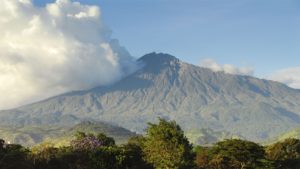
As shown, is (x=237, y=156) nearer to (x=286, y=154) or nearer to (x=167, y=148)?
(x=167, y=148)

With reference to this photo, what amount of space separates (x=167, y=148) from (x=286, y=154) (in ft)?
201

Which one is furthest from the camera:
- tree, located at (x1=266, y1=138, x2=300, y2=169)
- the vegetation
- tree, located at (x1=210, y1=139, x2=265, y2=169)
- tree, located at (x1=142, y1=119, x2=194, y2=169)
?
tree, located at (x1=266, y1=138, x2=300, y2=169)

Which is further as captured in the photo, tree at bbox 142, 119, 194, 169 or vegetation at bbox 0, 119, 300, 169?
tree at bbox 142, 119, 194, 169

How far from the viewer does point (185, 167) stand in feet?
387

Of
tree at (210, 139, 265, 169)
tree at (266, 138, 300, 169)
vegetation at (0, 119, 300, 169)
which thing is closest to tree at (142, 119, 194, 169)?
vegetation at (0, 119, 300, 169)

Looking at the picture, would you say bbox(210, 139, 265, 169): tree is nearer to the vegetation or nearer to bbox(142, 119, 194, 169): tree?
the vegetation

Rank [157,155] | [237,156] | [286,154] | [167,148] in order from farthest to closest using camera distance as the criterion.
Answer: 1. [286,154]
2. [237,156]
3. [167,148]
4. [157,155]

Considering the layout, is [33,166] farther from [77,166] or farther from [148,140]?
[148,140]

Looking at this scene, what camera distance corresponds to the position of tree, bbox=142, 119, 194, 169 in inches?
4614

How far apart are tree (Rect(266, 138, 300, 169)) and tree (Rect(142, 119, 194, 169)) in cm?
3262

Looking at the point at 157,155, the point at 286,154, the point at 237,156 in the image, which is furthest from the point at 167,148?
the point at 286,154

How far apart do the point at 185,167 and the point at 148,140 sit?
48.8ft

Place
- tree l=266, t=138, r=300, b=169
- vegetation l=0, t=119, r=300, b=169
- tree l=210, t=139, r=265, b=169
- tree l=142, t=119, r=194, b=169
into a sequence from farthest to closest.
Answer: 1. tree l=266, t=138, r=300, b=169
2. tree l=210, t=139, r=265, b=169
3. tree l=142, t=119, r=194, b=169
4. vegetation l=0, t=119, r=300, b=169

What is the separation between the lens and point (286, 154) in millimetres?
165750
